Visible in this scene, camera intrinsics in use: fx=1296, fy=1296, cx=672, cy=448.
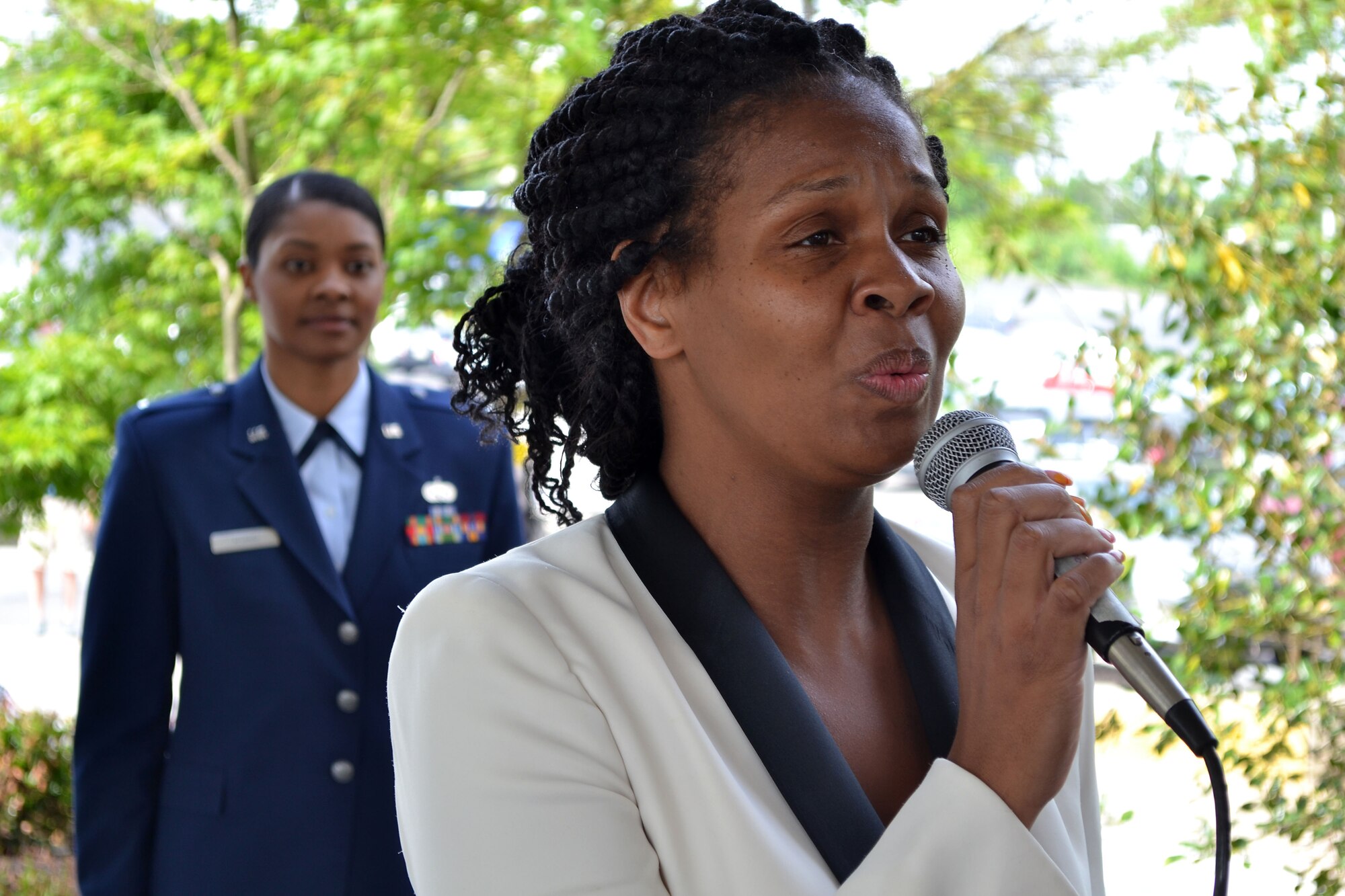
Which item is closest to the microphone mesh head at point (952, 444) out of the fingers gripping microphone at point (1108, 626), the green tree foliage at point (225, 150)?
the fingers gripping microphone at point (1108, 626)

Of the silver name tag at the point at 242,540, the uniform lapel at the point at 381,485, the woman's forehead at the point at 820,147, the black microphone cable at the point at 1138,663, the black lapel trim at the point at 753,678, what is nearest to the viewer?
the black microphone cable at the point at 1138,663

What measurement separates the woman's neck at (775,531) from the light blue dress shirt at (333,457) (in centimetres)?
149

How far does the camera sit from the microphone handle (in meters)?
1.18

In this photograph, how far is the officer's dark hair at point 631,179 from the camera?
59.7 inches

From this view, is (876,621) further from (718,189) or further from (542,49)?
(542,49)

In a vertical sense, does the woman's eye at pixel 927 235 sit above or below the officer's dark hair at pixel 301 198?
below

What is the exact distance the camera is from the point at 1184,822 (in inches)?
210

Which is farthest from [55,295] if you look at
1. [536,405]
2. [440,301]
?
[536,405]

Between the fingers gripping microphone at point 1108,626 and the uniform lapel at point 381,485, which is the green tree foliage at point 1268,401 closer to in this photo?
the uniform lapel at point 381,485

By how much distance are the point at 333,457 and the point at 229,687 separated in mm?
595

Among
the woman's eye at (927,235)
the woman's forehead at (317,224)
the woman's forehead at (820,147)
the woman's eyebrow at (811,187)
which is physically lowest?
the woman's eye at (927,235)

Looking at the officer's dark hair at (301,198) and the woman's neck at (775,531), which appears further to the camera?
the officer's dark hair at (301,198)

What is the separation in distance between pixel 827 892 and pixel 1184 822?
4637 millimetres

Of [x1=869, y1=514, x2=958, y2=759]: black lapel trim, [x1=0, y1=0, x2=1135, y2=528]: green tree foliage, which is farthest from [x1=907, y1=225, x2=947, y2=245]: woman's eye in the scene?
[x1=0, y1=0, x2=1135, y2=528]: green tree foliage
